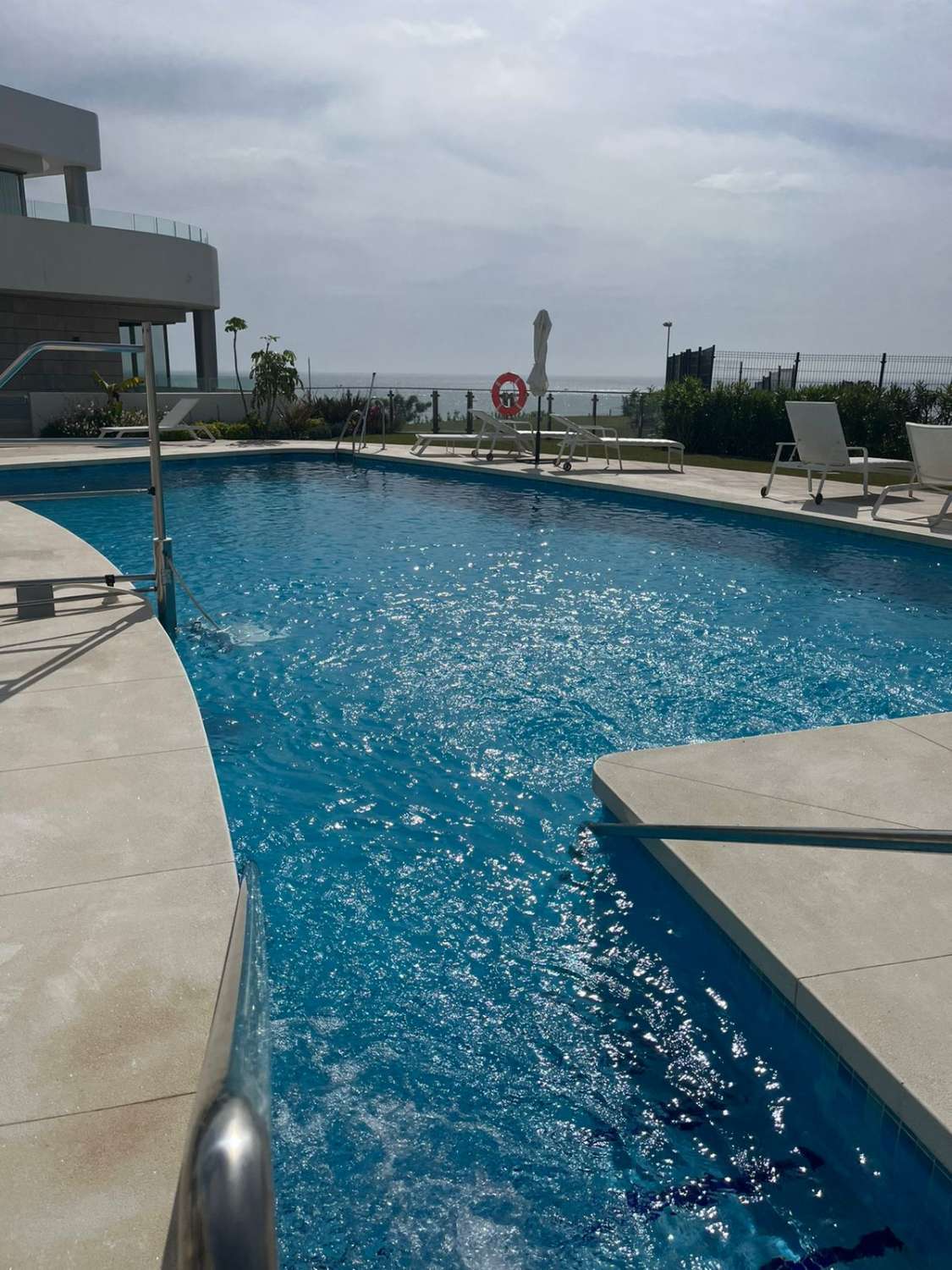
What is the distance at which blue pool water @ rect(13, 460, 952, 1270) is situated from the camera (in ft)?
6.60

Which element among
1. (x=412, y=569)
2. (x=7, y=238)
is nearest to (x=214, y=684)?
(x=412, y=569)

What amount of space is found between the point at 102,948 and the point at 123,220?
25.3 metres

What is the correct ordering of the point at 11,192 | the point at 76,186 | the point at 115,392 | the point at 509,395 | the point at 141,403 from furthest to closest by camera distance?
the point at 76,186, the point at 11,192, the point at 141,403, the point at 115,392, the point at 509,395

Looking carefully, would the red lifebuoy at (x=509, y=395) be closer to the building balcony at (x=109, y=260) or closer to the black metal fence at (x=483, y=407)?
the black metal fence at (x=483, y=407)

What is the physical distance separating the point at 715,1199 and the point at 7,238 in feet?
80.4

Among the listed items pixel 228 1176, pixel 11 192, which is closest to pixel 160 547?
pixel 228 1176

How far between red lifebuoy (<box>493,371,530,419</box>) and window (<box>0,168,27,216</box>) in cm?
1418

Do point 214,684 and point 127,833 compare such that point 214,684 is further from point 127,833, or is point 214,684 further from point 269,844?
point 127,833

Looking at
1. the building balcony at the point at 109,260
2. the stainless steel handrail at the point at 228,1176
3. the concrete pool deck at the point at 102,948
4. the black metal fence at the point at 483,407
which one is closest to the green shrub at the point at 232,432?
the black metal fence at the point at 483,407

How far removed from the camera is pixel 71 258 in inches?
871

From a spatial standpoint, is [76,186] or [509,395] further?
[76,186]

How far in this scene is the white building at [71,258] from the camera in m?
21.6

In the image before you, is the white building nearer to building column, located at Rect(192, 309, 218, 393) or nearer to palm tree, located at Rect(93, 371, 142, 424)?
palm tree, located at Rect(93, 371, 142, 424)

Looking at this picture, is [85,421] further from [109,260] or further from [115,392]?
[109,260]
